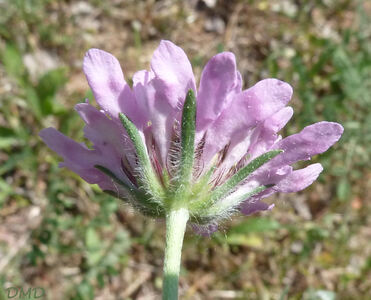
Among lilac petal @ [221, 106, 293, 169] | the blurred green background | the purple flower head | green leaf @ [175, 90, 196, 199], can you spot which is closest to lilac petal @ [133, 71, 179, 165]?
the purple flower head

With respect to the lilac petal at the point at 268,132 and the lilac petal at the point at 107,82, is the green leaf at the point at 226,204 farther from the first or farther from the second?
the lilac petal at the point at 107,82

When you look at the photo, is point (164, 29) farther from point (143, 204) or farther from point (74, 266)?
point (143, 204)

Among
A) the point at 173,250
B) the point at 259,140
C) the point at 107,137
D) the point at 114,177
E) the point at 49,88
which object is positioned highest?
the point at 259,140

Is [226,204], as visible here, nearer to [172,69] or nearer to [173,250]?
[173,250]

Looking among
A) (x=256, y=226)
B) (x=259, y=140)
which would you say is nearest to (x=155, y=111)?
(x=259, y=140)

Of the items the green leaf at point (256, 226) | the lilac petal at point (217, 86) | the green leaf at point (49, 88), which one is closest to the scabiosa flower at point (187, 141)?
the lilac petal at point (217, 86)

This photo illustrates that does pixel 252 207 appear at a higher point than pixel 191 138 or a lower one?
lower

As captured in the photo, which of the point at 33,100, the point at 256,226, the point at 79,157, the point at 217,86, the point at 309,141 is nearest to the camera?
the point at 217,86
